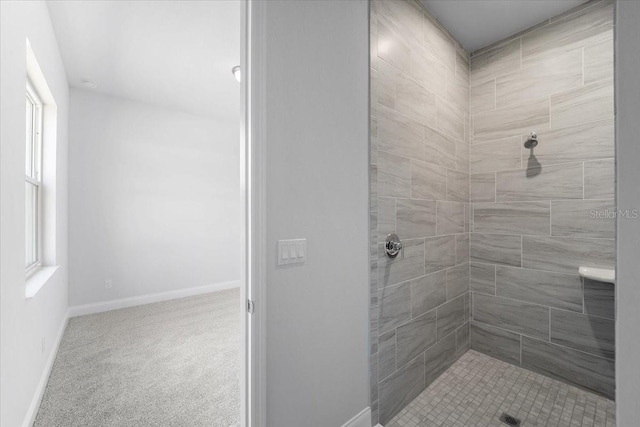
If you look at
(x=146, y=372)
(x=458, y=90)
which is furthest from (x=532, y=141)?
(x=146, y=372)

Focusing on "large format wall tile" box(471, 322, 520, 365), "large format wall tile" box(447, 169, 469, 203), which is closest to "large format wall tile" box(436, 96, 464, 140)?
"large format wall tile" box(447, 169, 469, 203)

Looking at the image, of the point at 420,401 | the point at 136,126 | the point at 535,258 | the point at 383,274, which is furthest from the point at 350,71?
the point at 136,126

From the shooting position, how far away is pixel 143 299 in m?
4.02

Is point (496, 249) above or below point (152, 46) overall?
below

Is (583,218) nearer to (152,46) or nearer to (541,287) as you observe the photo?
(541,287)

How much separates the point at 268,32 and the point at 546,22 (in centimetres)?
231

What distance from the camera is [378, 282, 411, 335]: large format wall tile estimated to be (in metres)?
1.73

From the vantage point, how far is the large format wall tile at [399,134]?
1.74 metres

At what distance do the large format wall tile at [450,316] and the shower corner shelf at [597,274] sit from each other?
0.84 m

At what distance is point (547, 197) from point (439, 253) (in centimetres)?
92

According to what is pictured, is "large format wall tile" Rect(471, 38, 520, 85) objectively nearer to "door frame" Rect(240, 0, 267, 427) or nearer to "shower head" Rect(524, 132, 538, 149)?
"shower head" Rect(524, 132, 538, 149)

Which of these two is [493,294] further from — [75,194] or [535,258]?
[75,194]

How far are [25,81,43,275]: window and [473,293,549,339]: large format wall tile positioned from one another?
12.5 feet

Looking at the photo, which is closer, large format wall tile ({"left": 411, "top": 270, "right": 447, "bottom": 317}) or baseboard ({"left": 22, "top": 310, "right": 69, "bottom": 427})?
baseboard ({"left": 22, "top": 310, "right": 69, "bottom": 427})
